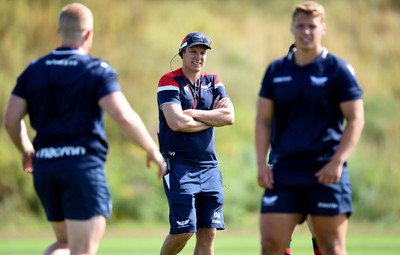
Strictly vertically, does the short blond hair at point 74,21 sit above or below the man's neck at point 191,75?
above

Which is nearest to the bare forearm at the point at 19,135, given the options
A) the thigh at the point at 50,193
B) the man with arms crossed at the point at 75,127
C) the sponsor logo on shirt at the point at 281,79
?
the man with arms crossed at the point at 75,127

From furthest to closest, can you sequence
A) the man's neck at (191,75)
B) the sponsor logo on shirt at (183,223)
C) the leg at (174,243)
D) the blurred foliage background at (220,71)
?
the blurred foliage background at (220,71) → the man's neck at (191,75) → the leg at (174,243) → the sponsor logo on shirt at (183,223)

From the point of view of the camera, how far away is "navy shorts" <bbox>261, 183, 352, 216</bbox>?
7.10 metres

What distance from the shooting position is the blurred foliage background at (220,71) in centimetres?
2291

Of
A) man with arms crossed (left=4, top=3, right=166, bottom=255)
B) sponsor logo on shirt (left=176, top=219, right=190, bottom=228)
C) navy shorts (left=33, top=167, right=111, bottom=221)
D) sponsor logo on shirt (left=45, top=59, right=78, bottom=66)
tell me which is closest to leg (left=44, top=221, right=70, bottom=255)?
man with arms crossed (left=4, top=3, right=166, bottom=255)

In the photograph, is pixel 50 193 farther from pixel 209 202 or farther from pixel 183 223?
pixel 209 202

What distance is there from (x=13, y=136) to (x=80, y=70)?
0.84 metres

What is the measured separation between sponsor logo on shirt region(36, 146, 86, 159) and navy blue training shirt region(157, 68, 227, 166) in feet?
7.87

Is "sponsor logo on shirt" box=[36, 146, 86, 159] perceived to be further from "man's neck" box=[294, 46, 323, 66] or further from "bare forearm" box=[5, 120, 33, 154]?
"man's neck" box=[294, 46, 323, 66]

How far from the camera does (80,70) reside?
23.0 ft

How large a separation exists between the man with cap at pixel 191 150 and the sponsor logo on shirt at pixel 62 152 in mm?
2235

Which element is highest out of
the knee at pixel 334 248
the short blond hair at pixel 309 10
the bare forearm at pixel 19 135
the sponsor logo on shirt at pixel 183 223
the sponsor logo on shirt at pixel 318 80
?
the short blond hair at pixel 309 10

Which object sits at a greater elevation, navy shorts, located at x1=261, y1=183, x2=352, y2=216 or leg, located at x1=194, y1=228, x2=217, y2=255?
navy shorts, located at x1=261, y1=183, x2=352, y2=216

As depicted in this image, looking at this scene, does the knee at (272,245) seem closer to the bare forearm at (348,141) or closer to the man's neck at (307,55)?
the bare forearm at (348,141)
